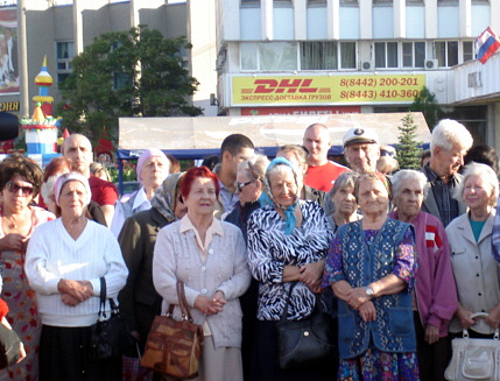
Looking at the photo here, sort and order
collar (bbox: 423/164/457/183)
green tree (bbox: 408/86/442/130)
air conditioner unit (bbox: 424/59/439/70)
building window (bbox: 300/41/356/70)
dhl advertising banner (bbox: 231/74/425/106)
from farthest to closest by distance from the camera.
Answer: building window (bbox: 300/41/356/70) < air conditioner unit (bbox: 424/59/439/70) < dhl advertising banner (bbox: 231/74/425/106) < green tree (bbox: 408/86/442/130) < collar (bbox: 423/164/457/183)

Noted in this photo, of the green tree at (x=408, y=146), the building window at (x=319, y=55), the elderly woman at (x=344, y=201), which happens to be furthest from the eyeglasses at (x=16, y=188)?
the building window at (x=319, y=55)

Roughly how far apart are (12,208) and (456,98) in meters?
32.3

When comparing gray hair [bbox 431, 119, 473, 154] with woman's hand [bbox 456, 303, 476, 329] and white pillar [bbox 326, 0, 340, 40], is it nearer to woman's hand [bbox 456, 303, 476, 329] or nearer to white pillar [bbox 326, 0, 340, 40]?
woman's hand [bbox 456, 303, 476, 329]

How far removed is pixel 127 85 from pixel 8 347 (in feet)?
121

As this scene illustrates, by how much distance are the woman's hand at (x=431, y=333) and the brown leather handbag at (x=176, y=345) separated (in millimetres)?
1531

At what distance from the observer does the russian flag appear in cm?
2823

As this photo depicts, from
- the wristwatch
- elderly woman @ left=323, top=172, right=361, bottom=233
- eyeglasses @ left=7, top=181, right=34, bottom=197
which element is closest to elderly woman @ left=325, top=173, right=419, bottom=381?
the wristwatch

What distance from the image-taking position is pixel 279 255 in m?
4.86

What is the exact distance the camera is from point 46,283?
16.0 feet

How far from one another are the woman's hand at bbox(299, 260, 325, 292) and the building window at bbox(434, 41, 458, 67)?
1309 inches

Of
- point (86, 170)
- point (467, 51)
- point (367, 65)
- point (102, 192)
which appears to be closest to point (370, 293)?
point (102, 192)

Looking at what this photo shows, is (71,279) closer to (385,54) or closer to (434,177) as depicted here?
(434,177)

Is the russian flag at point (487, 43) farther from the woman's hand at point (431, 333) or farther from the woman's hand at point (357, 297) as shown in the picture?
the woman's hand at point (357, 297)

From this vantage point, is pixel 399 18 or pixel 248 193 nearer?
pixel 248 193
